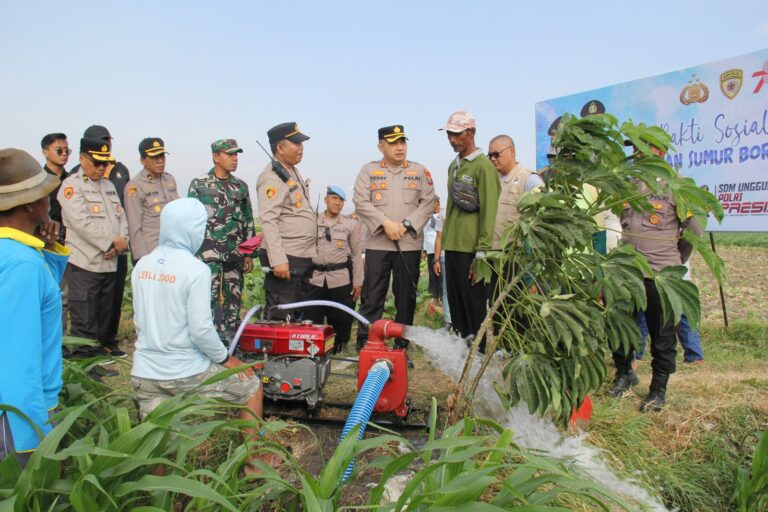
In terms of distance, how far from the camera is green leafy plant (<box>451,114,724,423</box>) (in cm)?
240

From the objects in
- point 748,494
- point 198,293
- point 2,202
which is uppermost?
point 2,202

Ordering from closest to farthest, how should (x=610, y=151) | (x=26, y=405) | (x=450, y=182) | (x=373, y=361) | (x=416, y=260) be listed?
1. (x=26, y=405)
2. (x=610, y=151)
3. (x=373, y=361)
4. (x=450, y=182)
5. (x=416, y=260)

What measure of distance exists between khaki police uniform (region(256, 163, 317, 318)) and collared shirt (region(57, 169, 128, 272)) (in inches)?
55.9

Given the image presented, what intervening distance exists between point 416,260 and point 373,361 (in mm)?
1692

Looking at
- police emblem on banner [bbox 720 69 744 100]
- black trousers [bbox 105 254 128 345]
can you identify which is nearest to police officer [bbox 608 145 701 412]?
police emblem on banner [bbox 720 69 744 100]

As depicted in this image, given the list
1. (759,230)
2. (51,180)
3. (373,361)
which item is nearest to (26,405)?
(51,180)

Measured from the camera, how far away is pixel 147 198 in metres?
5.24

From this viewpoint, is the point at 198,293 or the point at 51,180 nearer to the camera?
the point at 51,180

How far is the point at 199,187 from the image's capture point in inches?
187

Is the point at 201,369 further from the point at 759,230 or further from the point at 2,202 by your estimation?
the point at 759,230

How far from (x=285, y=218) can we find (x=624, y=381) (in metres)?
3.06

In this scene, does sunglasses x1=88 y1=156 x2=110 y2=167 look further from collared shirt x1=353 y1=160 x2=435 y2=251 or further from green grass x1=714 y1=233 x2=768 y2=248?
green grass x1=714 y1=233 x2=768 y2=248

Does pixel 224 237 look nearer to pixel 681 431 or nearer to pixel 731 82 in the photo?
pixel 681 431

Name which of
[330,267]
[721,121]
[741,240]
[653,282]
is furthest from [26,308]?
[741,240]
